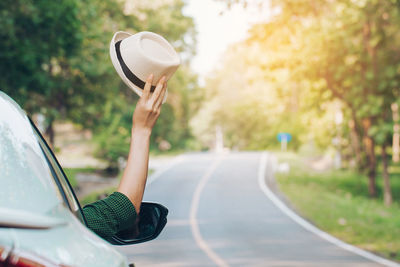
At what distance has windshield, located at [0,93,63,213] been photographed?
1056mm

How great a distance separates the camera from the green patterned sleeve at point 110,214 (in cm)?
166

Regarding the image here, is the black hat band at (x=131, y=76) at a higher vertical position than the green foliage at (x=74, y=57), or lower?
lower

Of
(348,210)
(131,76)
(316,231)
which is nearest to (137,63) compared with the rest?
(131,76)

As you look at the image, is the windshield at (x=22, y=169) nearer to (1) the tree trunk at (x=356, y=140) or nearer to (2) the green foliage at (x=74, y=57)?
(2) the green foliage at (x=74, y=57)

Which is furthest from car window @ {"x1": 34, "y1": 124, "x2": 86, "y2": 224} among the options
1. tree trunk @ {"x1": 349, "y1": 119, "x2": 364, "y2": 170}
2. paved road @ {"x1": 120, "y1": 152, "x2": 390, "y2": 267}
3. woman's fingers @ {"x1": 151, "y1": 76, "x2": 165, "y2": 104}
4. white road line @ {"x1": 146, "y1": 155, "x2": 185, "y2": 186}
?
tree trunk @ {"x1": 349, "y1": 119, "x2": 364, "y2": 170}

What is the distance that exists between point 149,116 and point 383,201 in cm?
2457

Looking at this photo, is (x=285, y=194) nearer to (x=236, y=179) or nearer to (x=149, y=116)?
(x=236, y=179)

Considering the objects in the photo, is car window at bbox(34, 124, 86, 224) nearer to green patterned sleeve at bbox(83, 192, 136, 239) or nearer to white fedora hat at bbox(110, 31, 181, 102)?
green patterned sleeve at bbox(83, 192, 136, 239)

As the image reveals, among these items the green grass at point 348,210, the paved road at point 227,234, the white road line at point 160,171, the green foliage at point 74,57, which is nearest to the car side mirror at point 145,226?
the paved road at point 227,234

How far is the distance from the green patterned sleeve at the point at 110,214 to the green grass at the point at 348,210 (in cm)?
1161

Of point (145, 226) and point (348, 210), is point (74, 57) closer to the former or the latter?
point (348, 210)

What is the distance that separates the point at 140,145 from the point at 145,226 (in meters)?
0.28

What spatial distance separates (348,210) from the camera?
20.1 metres

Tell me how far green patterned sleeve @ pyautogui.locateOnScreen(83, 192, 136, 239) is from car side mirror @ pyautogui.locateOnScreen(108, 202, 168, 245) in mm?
111
